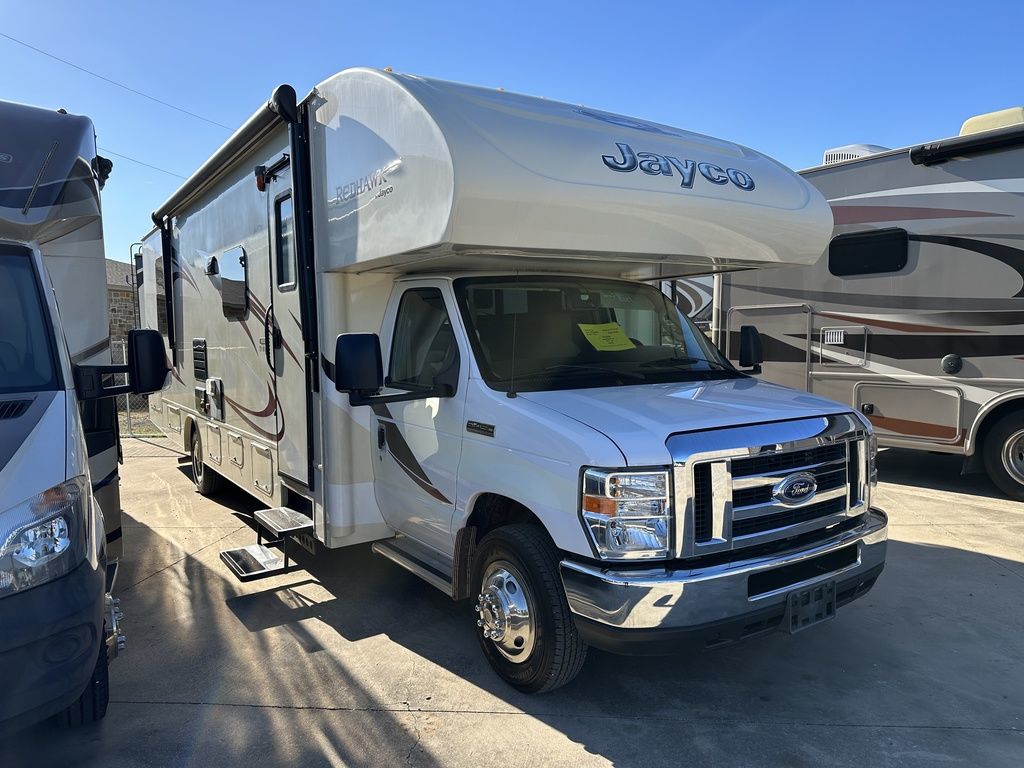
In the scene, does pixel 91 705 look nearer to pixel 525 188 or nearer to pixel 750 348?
pixel 525 188

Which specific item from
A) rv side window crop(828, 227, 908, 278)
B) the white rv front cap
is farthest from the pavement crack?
rv side window crop(828, 227, 908, 278)

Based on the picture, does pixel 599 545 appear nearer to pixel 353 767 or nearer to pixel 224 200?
pixel 353 767

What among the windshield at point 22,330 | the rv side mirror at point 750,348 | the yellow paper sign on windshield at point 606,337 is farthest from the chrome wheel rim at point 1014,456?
the windshield at point 22,330

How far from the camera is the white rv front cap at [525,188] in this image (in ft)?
10.9

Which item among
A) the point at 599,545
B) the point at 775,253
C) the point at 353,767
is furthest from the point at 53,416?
the point at 775,253

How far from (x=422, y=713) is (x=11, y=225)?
11.3 ft

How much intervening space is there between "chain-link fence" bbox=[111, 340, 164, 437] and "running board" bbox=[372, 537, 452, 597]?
9095 millimetres

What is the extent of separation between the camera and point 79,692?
8.50 feet

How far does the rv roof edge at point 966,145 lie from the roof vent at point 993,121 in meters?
0.17

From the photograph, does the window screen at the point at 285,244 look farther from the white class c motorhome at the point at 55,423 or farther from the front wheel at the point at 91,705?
the front wheel at the point at 91,705

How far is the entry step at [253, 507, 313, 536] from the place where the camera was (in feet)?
15.5

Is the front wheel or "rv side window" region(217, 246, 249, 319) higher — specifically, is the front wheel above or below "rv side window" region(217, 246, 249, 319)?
below

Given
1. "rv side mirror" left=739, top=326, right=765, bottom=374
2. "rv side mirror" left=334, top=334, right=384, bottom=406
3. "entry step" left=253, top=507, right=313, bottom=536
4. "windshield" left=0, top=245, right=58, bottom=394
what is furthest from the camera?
"rv side mirror" left=739, top=326, right=765, bottom=374

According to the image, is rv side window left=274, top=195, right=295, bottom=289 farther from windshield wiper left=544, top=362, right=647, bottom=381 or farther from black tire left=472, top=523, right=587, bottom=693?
black tire left=472, top=523, right=587, bottom=693
